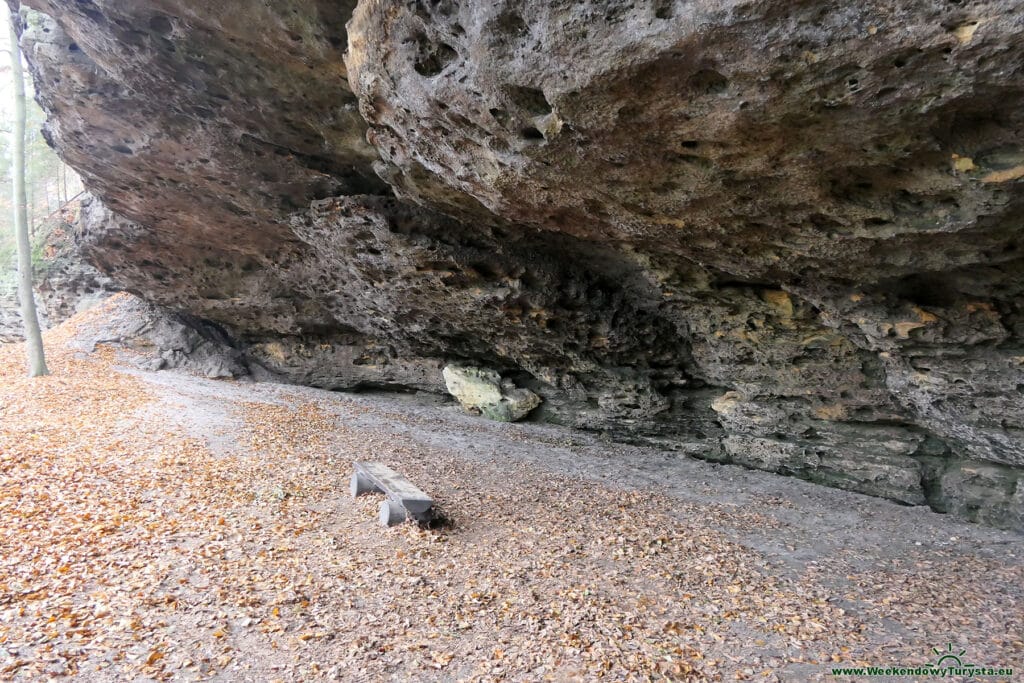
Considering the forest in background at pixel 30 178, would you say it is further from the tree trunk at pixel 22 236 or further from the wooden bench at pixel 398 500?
the wooden bench at pixel 398 500

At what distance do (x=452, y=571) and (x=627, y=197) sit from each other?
15.3 ft

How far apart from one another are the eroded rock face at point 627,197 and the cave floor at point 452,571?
6.83 ft

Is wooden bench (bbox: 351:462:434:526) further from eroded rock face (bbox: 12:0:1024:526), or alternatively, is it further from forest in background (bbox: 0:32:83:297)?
forest in background (bbox: 0:32:83:297)

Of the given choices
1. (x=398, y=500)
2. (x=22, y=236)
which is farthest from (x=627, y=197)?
(x=22, y=236)

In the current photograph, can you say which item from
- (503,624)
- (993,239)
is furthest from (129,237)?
(993,239)

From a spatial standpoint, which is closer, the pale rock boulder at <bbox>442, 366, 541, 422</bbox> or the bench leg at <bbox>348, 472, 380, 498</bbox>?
the bench leg at <bbox>348, 472, 380, 498</bbox>

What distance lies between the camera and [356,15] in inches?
250

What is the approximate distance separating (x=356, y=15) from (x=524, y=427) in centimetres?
987

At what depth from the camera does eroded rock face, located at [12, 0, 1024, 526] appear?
4.57 m

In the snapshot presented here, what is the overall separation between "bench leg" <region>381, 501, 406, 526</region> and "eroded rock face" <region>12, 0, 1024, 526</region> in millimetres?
4193

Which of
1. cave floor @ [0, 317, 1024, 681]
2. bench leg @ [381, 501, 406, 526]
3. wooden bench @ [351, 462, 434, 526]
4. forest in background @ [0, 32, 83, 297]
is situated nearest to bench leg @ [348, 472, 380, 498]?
wooden bench @ [351, 462, 434, 526]

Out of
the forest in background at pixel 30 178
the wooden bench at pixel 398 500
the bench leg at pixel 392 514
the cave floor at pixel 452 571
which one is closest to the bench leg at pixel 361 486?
the wooden bench at pixel 398 500

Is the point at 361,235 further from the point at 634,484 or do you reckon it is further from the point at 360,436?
the point at 634,484

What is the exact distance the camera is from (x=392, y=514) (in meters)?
7.01
